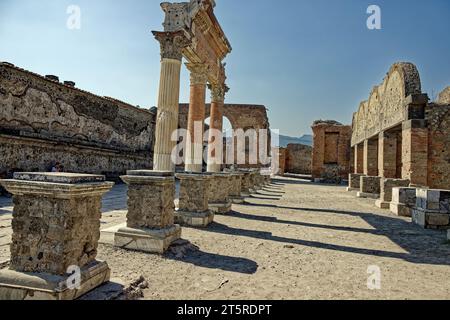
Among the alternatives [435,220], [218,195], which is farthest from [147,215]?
[435,220]

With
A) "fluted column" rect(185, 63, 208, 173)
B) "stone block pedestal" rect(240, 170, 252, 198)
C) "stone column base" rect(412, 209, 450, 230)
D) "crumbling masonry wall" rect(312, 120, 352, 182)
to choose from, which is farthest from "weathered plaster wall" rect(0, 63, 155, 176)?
"crumbling masonry wall" rect(312, 120, 352, 182)

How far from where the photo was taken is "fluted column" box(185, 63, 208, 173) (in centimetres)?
820

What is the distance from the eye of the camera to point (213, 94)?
10211mm

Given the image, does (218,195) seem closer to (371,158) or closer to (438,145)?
(438,145)

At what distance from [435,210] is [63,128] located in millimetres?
12827

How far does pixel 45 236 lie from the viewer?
2.43 metres

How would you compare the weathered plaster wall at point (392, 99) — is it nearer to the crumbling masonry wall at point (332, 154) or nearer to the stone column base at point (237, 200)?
the stone column base at point (237, 200)

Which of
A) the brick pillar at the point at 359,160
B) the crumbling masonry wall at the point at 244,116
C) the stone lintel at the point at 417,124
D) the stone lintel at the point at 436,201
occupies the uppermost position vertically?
the crumbling masonry wall at the point at 244,116

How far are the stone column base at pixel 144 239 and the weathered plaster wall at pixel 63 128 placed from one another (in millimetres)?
7293

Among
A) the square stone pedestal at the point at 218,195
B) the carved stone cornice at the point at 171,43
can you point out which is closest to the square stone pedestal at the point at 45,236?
the carved stone cornice at the point at 171,43

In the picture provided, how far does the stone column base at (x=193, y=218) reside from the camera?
234 inches

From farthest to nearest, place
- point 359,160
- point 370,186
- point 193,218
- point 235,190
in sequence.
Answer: point 359,160 → point 370,186 → point 235,190 → point 193,218

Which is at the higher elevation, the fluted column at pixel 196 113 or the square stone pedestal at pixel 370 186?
the fluted column at pixel 196 113
